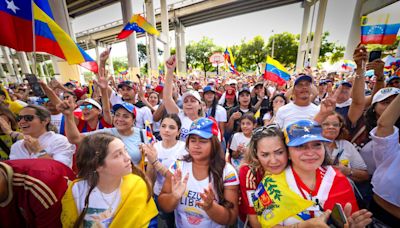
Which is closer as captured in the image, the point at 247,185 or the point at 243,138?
the point at 247,185

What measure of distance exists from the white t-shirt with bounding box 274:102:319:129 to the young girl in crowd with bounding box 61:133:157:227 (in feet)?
7.96

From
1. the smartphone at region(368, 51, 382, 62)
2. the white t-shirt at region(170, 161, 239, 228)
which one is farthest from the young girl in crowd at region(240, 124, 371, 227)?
the smartphone at region(368, 51, 382, 62)

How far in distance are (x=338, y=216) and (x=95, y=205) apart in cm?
172

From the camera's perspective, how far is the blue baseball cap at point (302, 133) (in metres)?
1.35

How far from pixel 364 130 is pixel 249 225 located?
209 cm

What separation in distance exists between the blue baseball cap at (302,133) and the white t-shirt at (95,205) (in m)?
1.50

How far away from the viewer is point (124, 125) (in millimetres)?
2545

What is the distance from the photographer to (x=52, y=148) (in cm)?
211

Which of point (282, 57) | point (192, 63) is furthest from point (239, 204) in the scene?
point (192, 63)

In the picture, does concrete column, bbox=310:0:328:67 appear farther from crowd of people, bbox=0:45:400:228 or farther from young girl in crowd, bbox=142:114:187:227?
young girl in crowd, bbox=142:114:187:227

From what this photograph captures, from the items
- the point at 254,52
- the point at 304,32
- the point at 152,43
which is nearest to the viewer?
the point at 152,43

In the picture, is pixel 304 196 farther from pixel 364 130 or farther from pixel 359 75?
pixel 359 75

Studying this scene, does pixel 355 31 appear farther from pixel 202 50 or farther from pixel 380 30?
pixel 202 50

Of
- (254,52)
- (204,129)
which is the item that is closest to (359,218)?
(204,129)
